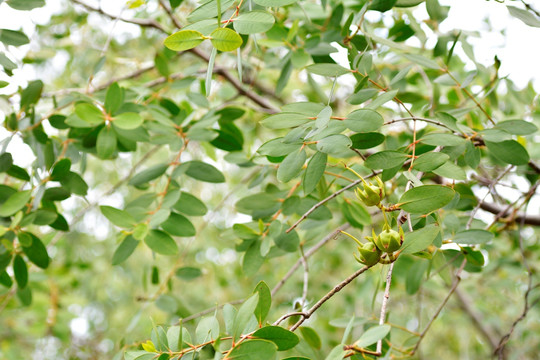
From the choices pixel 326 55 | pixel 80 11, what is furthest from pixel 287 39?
pixel 80 11

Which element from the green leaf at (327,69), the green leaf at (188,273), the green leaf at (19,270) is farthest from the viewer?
the green leaf at (188,273)

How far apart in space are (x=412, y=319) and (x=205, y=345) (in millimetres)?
1911

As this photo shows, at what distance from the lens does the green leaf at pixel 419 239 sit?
22.9 inches

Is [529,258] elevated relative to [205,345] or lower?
lower

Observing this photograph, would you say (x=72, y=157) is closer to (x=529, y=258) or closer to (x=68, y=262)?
(x=68, y=262)

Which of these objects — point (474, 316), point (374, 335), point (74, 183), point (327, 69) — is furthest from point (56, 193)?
point (474, 316)

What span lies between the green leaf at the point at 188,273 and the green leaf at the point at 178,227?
326 millimetres

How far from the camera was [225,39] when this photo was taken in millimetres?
630

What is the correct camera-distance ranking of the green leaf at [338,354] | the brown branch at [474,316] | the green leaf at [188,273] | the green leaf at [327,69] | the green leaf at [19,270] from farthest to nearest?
the brown branch at [474,316] < the green leaf at [188,273] < the green leaf at [19,270] < the green leaf at [327,69] < the green leaf at [338,354]

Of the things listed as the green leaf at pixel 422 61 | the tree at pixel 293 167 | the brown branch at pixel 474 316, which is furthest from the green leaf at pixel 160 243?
the brown branch at pixel 474 316

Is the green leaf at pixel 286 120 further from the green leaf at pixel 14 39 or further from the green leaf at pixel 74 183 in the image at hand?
the green leaf at pixel 14 39

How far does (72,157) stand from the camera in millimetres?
1069

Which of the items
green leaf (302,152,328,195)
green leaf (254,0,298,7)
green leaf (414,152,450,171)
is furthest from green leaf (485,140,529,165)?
green leaf (254,0,298,7)

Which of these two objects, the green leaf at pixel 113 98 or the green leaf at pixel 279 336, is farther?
the green leaf at pixel 113 98
